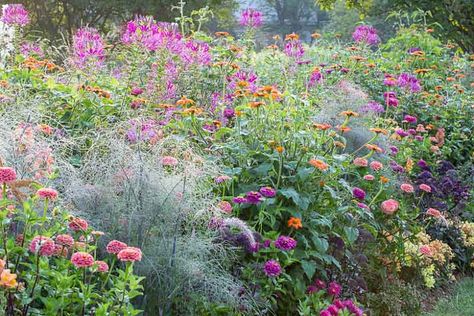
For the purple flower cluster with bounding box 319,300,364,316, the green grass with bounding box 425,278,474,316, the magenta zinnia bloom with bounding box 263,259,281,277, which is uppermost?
the magenta zinnia bloom with bounding box 263,259,281,277

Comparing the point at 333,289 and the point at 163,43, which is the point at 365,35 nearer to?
the point at 163,43

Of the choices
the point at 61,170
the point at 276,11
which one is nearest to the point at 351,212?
the point at 61,170

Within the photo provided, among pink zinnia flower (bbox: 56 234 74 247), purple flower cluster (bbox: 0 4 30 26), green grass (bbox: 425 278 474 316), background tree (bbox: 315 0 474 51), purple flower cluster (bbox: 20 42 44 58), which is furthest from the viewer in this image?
background tree (bbox: 315 0 474 51)

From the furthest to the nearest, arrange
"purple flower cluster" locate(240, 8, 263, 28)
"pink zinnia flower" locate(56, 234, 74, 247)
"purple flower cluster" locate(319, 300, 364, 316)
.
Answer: "purple flower cluster" locate(240, 8, 263, 28), "purple flower cluster" locate(319, 300, 364, 316), "pink zinnia flower" locate(56, 234, 74, 247)

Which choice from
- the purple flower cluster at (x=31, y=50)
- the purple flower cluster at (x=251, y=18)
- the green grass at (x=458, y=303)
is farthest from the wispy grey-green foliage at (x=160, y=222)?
the purple flower cluster at (x=251, y=18)

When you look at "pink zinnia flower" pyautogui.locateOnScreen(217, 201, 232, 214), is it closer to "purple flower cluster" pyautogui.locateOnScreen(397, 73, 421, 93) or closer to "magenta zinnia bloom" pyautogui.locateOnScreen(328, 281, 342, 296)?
"magenta zinnia bloom" pyautogui.locateOnScreen(328, 281, 342, 296)

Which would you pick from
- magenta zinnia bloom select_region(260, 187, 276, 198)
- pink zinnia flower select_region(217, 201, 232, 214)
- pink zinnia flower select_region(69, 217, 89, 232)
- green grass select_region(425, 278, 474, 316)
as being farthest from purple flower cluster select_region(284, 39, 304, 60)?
pink zinnia flower select_region(69, 217, 89, 232)

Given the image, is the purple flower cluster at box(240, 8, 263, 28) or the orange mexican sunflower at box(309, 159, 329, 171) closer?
the orange mexican sunflower at box(309, 159, 329, 171)

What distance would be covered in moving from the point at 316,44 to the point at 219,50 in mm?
4516

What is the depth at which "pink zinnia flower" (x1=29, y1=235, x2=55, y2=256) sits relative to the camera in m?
2.38

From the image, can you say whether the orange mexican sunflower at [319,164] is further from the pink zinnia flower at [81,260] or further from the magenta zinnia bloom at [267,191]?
the pink zinnia flower at [81,260]

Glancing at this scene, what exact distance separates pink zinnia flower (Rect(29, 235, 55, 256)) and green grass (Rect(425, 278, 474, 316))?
3.01m

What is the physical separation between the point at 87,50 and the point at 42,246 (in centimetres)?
284

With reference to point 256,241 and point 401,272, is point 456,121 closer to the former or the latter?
point 401,272
